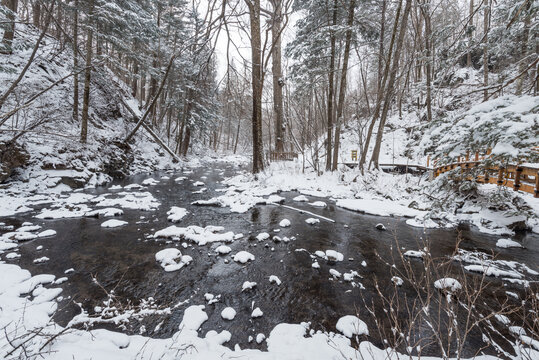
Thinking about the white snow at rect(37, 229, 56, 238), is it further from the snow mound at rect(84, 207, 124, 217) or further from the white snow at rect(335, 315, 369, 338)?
the white snow at rect(335, 315, 369, 338)

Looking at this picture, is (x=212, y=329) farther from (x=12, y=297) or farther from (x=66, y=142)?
(x=66, y=142)

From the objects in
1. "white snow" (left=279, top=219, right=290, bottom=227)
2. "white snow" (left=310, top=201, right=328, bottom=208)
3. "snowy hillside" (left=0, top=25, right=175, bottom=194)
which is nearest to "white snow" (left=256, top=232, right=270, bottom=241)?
"white snow" (left=279, top=219, right=290, bottom=227)

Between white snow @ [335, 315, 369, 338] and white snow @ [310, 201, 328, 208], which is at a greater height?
white snow @ [310, 201, 328, 208]

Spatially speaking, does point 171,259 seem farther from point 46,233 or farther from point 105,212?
point 105,212

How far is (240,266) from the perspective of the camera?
333 centimetres

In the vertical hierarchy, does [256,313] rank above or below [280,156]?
below

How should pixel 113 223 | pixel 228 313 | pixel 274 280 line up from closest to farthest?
pixel 228 313, pixel 274 280, pixel 113 223

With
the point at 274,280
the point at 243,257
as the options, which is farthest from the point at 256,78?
the point at 274,280

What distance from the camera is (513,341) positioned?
210 centimetres

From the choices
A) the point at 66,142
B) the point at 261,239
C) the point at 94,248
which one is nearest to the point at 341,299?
the point at 261,239

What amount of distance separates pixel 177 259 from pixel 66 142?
7.97 m

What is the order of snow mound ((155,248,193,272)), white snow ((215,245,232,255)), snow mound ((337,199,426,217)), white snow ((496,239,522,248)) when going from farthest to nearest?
snow mound ((337,199,426,217)) → white snow ((496,239,522,248)) → white snow ((215,245,232,255)) → snow mound ((155,248,193,272))

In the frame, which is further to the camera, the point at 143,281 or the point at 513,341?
the point at 143,281

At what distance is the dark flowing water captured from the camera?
2.38m
